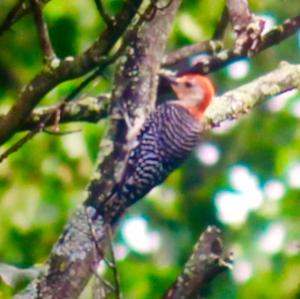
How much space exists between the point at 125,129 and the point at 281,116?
488cm

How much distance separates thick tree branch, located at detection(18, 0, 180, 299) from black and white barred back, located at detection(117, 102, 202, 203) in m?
0.62

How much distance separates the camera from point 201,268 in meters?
5.13

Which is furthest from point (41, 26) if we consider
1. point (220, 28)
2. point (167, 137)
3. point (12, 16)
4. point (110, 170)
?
point (167, 137)

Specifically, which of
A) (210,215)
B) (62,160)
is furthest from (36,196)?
(210,215)

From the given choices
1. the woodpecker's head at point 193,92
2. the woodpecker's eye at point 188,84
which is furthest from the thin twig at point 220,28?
the woodpecker's eye at point 188,84

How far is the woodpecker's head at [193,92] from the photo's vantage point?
851 centimetres

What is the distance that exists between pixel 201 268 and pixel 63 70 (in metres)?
0.77

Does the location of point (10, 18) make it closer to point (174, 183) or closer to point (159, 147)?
point (159, 147)

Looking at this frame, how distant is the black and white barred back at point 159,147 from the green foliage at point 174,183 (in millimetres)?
868

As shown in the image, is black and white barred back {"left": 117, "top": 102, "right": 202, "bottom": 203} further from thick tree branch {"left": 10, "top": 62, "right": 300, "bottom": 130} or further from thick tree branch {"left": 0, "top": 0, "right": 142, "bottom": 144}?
thick tree branch {"left": 0, "top": 0, "right": 142, "bottom": 144}

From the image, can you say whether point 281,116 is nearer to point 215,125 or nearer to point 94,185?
point 215,125

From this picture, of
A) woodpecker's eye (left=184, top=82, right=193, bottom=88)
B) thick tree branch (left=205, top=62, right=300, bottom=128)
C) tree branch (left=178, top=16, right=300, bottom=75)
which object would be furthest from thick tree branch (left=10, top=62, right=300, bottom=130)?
woodpecker's eye (left=184, top=82, right=193, bottom=88)

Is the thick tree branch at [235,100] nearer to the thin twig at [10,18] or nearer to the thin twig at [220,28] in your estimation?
the thin twig at [220,28]

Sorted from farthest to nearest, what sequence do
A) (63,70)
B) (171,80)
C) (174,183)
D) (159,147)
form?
1. (174,183)
2. (159,147)
3. (171,80)
4. (63,70)
